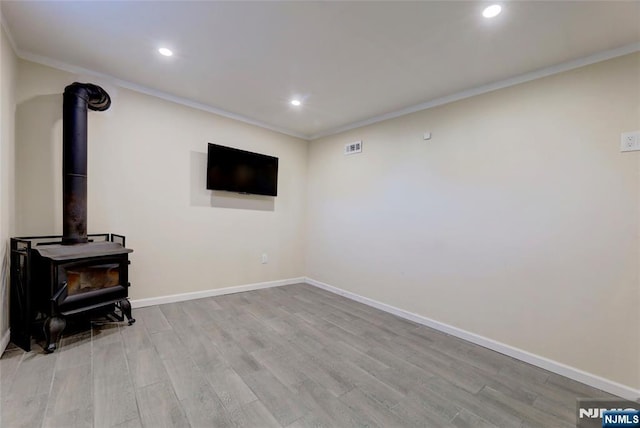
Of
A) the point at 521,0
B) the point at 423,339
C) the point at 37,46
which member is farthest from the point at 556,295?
the point at 37,46

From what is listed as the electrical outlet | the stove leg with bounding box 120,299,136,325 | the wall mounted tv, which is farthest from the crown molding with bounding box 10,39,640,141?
the stove leg with bounding box 120,299,136,325

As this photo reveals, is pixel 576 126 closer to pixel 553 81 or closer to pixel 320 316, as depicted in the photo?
pixel 553 81

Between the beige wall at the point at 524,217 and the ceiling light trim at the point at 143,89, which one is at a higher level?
the ceiling light trim at the point at 143,89

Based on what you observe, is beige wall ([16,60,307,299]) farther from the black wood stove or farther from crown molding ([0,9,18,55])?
the black wood stove

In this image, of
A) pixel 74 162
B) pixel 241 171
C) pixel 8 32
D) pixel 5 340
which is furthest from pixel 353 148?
pixel 5 340

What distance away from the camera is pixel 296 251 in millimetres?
4566

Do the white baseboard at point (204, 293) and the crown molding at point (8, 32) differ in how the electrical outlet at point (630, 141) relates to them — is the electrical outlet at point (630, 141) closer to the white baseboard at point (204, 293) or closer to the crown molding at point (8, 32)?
A: the white baseboard at point (204, 293)

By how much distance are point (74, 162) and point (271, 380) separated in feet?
8.38

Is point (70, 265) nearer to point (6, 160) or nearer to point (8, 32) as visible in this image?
point (6, 160)

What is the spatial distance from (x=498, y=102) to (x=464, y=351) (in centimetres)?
235

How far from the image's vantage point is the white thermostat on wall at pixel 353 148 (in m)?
3.82

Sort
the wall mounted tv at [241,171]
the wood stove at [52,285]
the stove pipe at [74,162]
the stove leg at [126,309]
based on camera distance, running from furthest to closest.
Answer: the wall mounted tv at [241,171] < the stove leg at [126,309] < the stove pipe at [74,162] < the wood stove at [52,285]

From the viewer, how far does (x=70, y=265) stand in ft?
7.17

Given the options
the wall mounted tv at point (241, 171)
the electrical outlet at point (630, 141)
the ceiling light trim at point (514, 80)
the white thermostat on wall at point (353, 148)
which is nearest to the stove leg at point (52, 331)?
the wall mounted tv at point (241, 171)
